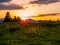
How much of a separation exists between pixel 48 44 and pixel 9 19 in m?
46.7

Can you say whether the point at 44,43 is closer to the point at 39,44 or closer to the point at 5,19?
the point at 39,44

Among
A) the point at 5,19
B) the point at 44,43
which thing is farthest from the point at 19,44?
the point at 5,19

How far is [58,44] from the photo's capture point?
32.1 m

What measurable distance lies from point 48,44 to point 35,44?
1.81 metres

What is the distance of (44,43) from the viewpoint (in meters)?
32.9

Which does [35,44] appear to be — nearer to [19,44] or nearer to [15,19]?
[19,44]

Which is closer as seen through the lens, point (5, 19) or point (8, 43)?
point (8, 43)

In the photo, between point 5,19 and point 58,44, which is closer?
point 58,44

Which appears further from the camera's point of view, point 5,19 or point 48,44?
point 5,19

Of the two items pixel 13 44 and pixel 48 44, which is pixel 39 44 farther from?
pixel 13 44

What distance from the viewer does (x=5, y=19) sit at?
250ft

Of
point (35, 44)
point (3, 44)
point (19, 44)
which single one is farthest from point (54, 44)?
point (3, 44)

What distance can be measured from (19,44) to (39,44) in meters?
2.76

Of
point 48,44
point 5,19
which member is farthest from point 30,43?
point 5,19
